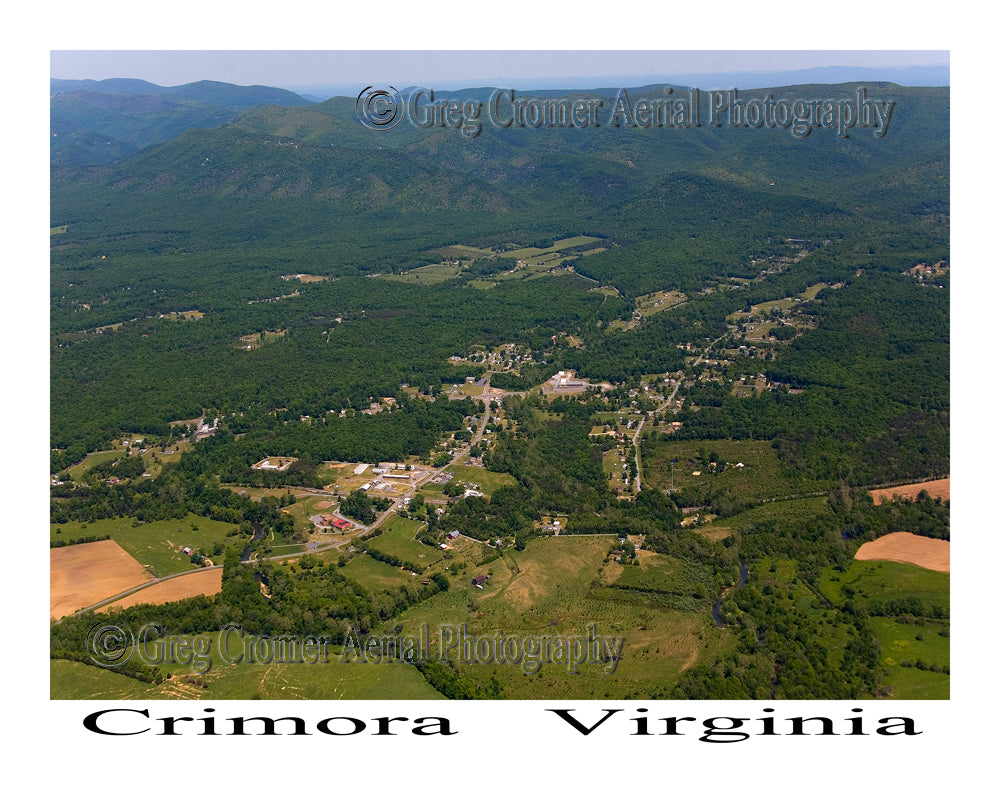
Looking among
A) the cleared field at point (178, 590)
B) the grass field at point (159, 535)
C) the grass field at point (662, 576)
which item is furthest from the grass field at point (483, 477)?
the cleared field at point (178, 590)

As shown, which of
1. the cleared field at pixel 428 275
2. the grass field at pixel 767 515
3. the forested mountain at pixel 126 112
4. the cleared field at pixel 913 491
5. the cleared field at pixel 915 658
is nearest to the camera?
the cleared field at pixel 915 658

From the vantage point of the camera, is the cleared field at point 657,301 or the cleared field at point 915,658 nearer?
the cleared field at point 915,658

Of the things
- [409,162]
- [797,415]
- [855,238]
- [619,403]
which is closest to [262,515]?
[619,403]

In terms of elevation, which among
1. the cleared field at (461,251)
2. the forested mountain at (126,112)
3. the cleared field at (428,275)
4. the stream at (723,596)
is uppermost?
the forested mountain at (126,112)

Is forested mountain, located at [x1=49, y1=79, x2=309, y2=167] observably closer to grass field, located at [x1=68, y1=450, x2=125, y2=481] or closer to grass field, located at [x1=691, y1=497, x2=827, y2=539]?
grass field, located at [x1=68, y1=450, x2=125, y2=481]

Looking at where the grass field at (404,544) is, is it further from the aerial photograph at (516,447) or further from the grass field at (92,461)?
the grass field at (92,461)

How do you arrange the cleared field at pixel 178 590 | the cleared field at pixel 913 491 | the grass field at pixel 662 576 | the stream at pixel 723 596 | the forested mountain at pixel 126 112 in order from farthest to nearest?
1. the forested mountain at pixel 126 112
2. the cleared field at pixel 913 491
3. the grass field at pixel 662 576
4. the cleared field at pixel 178 590
5. the stream at pixel 723 596

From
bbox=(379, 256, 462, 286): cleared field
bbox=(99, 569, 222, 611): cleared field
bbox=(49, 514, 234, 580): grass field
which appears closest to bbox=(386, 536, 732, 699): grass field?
bbox=(99, 569, 222, 611): cleared field

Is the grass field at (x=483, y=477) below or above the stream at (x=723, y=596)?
above
